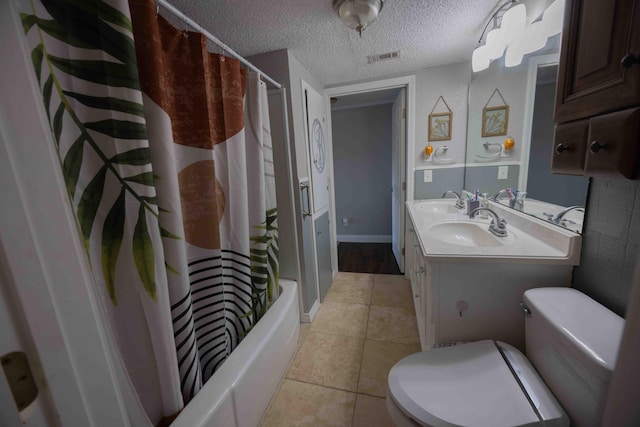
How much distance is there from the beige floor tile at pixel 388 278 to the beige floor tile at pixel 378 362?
94 cm

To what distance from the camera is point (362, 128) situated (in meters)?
3.48

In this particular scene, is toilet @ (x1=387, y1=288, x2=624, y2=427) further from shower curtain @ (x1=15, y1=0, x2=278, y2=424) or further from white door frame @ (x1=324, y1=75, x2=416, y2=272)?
white door frame @ (x1=324, y1=75, x2=416, y2=272)

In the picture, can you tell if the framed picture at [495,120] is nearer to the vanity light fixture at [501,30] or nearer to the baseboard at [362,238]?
the vanity light fixture at [501,30]

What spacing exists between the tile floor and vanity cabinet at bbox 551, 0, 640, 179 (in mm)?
1383

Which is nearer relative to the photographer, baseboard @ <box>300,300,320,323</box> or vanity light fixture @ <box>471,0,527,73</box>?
vanity light fixture @ <box>471,0,527,73</box>

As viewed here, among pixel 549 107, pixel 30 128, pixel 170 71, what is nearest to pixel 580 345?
pixel 549 107

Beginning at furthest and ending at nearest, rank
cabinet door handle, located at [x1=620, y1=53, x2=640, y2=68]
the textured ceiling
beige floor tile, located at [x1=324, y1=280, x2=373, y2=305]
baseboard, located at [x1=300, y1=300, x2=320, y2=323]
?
1. beige floor tile, located at [x1=324, y1=280, x2=373, y2=305]
2. baseboard, located at [x1=300, y1=300, x2=320, y2=323]
3. the textured ceiling
4. cabinet door handle, located at [x1=620, y1=53, x2=640, y2=68]

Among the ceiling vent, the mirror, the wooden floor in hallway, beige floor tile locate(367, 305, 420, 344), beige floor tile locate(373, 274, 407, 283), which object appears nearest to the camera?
the mirror

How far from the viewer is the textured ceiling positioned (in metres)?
1.23

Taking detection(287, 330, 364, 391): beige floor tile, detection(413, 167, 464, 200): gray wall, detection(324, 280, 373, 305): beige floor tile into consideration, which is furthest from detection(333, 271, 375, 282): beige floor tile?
detection(413, 167, 464, 200): gray wall

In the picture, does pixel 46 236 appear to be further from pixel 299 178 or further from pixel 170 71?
pixel 299 178

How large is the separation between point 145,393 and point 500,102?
2602 millimetres

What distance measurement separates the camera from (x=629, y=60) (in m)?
0.50

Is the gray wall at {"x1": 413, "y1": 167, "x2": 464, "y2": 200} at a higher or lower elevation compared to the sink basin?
higher
